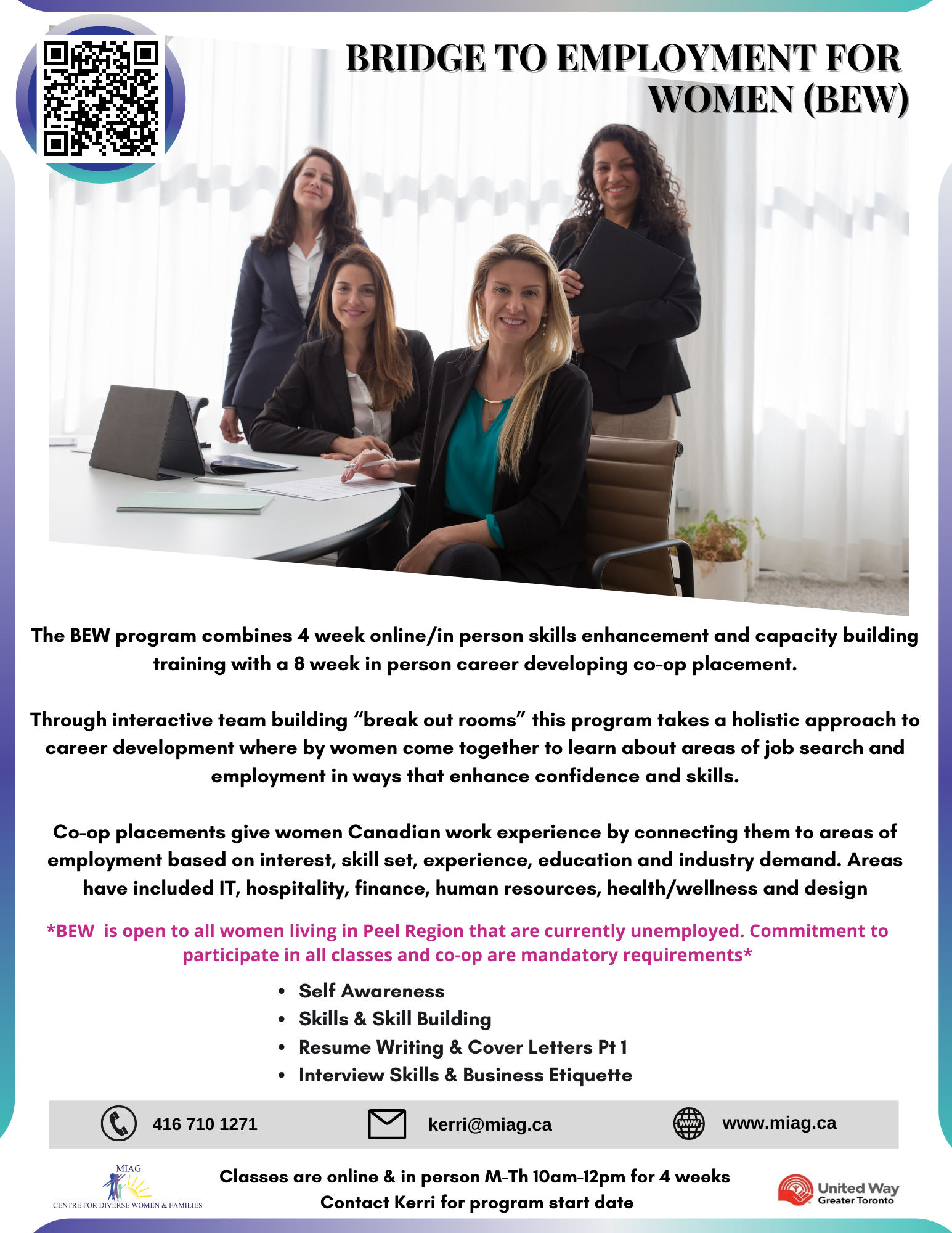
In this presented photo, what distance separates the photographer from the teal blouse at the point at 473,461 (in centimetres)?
212

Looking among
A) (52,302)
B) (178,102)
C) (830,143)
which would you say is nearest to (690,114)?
(830,143)

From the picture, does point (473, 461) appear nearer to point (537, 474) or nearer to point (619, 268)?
point (537, 474)

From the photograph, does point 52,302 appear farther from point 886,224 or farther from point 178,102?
point 886,224

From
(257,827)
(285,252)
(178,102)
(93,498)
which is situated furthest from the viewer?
(285,252)

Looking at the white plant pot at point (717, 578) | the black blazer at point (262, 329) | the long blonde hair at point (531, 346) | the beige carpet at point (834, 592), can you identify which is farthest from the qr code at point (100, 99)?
the beige carpet at point (834, 592)

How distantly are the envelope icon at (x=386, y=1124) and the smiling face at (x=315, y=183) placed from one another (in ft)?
9.26

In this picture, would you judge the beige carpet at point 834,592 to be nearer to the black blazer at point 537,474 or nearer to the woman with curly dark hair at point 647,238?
the woman with curly dark hair at point 647,238

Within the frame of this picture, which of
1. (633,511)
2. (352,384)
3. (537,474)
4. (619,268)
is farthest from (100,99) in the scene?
(619,268)

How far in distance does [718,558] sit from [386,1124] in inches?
132

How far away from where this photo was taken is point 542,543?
2072 mm

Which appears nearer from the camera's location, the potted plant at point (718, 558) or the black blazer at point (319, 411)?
the black blazer at point (319, 411)

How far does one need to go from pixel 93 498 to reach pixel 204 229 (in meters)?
3.46

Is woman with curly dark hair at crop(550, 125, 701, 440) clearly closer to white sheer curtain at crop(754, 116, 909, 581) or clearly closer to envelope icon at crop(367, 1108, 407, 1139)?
white sheer curtain at crop(754, 116, 909, 581)

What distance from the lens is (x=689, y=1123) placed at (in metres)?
1.14
